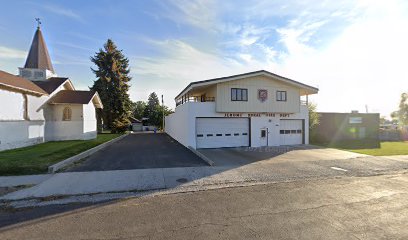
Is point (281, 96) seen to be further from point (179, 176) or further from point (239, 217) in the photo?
point (239, 217)

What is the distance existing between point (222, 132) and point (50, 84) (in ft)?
64.8

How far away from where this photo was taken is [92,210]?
5.45 metres

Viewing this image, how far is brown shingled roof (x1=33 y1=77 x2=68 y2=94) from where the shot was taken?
22.3m

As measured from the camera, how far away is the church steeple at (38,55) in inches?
987

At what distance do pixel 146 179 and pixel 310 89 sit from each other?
17066 mm

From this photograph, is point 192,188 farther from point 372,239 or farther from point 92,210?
point 372,239

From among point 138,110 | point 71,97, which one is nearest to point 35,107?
point 71,97

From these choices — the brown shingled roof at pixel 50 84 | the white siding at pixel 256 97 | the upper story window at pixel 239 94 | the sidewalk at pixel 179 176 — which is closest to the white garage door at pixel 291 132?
the white siding at pixel 256 97

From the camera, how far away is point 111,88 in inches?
1458

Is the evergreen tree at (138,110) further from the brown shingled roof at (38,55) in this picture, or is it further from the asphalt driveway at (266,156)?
the asphalt driveway at (266,156)

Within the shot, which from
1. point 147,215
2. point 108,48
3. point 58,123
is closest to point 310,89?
point 147,215

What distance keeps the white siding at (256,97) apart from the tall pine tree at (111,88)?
24809 millimetres

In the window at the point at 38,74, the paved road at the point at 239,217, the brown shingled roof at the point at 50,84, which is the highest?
the window at the point at 38,74

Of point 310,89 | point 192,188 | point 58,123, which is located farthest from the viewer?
point 58,123
